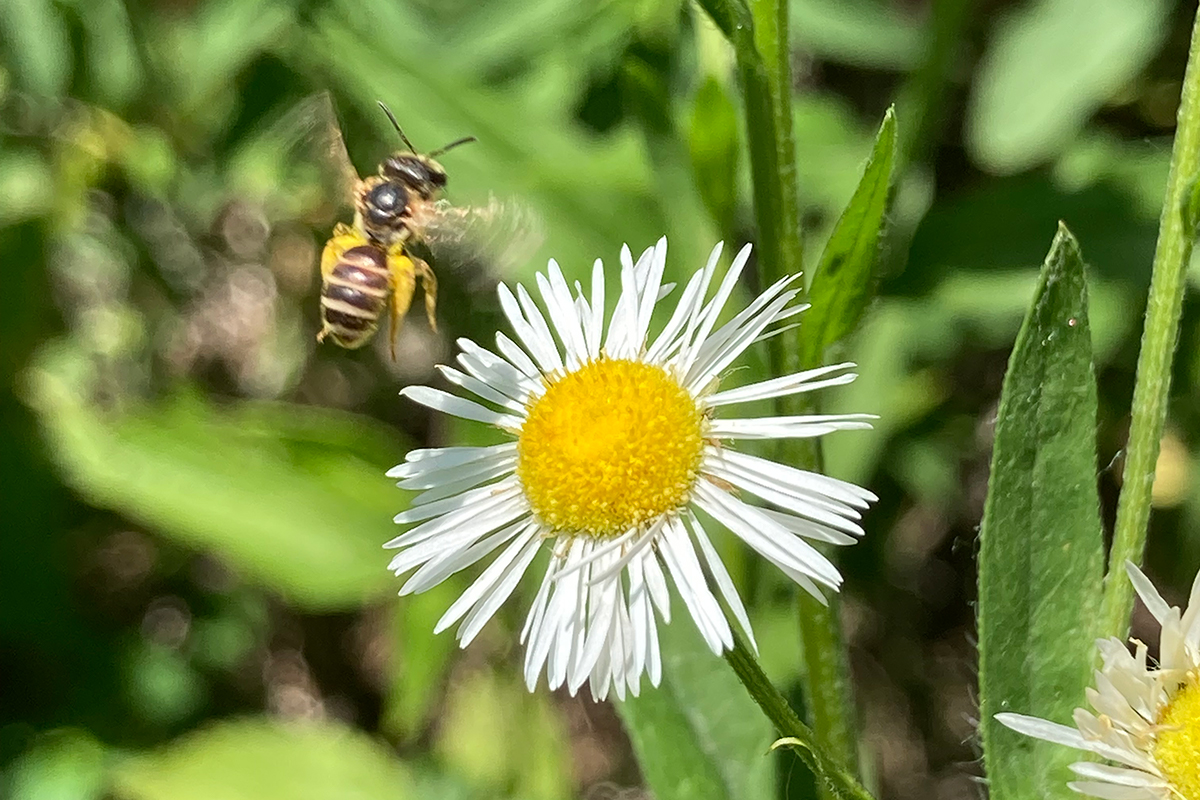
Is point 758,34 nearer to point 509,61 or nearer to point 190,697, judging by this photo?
point 509,61

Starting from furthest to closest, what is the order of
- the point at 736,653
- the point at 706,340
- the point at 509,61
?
the point at 509,61 → the point at 706,340 → the point at 736,653

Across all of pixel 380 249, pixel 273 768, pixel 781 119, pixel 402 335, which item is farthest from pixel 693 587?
pixel 402 335

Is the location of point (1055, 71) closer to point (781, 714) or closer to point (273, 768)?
point (781, 714)

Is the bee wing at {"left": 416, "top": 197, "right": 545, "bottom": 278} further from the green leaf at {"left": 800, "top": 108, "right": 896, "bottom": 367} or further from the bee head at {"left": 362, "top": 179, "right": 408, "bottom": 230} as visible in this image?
the green leaf at {"left": 800, "top": 108, "right": 896, "bottom": 367}

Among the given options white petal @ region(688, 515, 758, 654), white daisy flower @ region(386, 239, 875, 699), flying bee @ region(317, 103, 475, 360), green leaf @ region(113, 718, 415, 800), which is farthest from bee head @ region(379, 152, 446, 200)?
green leaf @ region(113, 718, 415, 800)

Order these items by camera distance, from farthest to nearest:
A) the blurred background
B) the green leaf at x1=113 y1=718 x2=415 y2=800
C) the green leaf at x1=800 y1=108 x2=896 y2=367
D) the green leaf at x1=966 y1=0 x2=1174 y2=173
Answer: the green leaf at x1=113 y1=718 x2=415 y2=800, the green leaf at x1=966 y1=0 x2=1174 y2=173, the blurred background, the green leaf at x1=800 y1=108 x2=896 y2=367

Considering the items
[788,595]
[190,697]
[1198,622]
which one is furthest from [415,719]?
[1198,622]

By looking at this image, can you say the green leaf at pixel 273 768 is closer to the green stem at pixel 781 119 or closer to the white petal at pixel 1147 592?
the green stem at pixel 781 119
